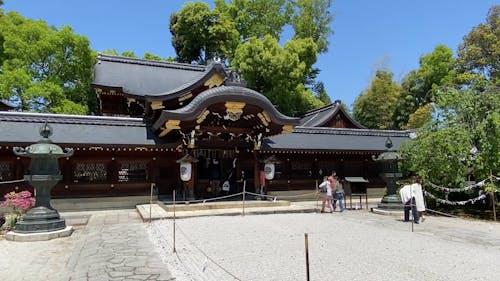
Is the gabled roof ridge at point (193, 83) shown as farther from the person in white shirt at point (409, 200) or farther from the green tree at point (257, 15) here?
the green tree at point (257, 15)

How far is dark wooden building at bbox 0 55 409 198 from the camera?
1414 centimetres

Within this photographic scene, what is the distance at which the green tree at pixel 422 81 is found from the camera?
116 feet

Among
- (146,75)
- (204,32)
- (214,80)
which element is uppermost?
(204,32)

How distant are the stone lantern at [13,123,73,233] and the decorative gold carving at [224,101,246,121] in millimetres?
6272

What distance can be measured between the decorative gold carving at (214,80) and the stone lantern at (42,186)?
8.87m

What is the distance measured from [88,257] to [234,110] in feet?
27.7

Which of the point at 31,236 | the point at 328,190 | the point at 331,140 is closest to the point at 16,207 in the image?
the point at 31,236

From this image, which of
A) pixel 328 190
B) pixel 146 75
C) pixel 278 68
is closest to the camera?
pixel 328 190

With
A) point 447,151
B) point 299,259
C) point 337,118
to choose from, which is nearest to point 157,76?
point 337,118

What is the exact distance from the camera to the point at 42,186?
9.99 metres

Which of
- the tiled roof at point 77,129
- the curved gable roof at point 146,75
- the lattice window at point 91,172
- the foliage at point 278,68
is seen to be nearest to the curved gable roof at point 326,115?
the foliage at point 278,68

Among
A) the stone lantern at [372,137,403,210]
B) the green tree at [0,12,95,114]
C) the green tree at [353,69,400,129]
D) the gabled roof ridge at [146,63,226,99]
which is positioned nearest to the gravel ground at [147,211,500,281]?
the stone lantern at [372,137,403,210]

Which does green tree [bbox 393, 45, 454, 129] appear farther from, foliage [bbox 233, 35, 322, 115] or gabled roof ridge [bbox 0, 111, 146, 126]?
gabled roof ridge [bbox 0, 111, 146, 126]

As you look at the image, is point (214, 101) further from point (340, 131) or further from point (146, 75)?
point (340, 131)
